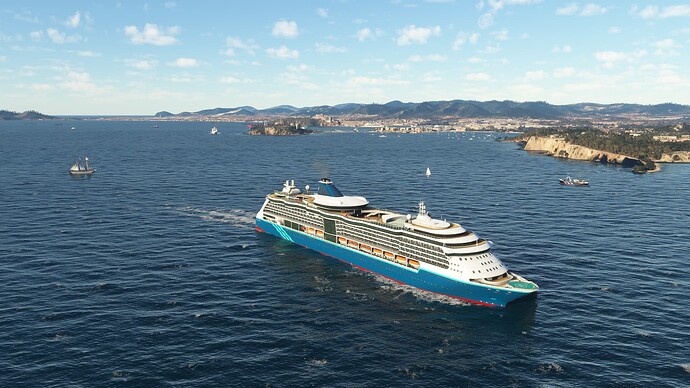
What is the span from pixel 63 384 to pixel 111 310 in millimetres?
15781

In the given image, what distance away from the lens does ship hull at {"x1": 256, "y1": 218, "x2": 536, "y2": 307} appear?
62312 millimetres

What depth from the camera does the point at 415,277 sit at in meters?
69.5

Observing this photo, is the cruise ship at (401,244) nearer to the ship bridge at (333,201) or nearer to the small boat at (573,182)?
the ship bridge at (333,201)

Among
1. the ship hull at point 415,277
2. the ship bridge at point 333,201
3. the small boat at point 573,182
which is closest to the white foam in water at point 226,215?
the ship hull at point 415,277

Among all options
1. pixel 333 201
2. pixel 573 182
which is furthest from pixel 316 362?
pixel 573 182

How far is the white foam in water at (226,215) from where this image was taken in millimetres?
107188

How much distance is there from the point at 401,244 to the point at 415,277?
583cm

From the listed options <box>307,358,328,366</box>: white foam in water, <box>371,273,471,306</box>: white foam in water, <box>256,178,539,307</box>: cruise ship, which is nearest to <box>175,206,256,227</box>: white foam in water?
<box>256,178,539,307</box>: cruise ship

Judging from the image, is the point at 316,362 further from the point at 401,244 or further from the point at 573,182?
the point at 573,182

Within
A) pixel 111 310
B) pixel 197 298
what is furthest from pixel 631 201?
pixel 111 310

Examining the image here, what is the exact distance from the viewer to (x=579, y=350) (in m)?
52.0

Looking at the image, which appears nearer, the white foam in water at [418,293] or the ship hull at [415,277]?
the ship hull at [415,277]

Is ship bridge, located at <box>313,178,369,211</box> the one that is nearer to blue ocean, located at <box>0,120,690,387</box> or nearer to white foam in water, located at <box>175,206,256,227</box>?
blue ocean, located at <box>0,120,690,387</box>

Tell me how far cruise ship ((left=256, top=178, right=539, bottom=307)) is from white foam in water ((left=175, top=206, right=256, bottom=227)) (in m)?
11.4
